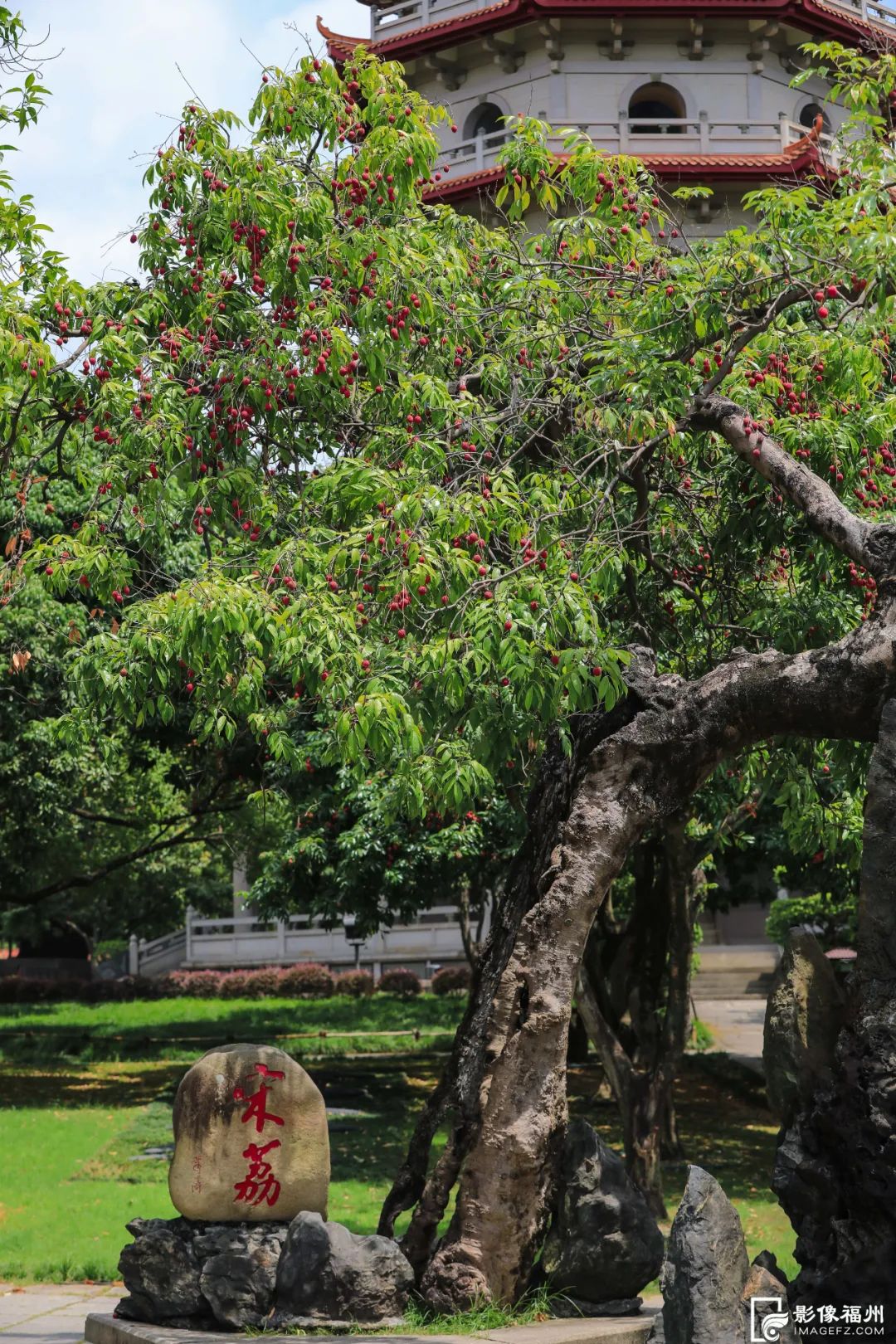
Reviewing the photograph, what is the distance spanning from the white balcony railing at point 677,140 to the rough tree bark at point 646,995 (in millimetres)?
13578

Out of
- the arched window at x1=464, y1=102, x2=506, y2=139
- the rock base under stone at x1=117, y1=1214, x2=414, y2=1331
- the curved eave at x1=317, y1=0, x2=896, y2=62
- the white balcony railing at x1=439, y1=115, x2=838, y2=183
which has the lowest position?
the rock base under stone at x1=117, y1=1214, x2=414, y2=1331

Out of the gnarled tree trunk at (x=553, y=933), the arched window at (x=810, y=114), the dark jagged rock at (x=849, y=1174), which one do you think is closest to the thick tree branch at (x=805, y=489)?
the gnarled tree trunk at (x=553, y=933)

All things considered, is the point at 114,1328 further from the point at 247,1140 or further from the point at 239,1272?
the point at 247,1140

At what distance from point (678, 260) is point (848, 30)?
65.3 ft

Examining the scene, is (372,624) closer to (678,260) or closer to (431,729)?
(431,729)

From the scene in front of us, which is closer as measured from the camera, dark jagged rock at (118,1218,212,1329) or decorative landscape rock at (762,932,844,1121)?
decorative landscape rock at (762,932,844,1121)

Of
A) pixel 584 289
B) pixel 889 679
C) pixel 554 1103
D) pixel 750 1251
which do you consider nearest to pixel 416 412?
pixel 584 289

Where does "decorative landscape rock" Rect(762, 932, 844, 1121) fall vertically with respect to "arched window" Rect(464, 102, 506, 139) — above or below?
below

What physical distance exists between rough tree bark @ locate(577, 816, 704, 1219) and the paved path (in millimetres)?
7565

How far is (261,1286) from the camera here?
8.48m

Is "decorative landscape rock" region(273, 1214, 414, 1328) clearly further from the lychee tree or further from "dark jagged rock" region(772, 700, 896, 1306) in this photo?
"dark jagged rock" region(772, 700, 896, 1306)

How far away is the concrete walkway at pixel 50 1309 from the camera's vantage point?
931 centimetres

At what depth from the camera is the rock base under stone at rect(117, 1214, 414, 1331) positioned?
26.8 ft

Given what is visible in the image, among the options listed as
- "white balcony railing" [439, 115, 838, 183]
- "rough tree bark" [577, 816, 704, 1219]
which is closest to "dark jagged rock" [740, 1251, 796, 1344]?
"rough tree bark" [577, 816, 704, 1219]
